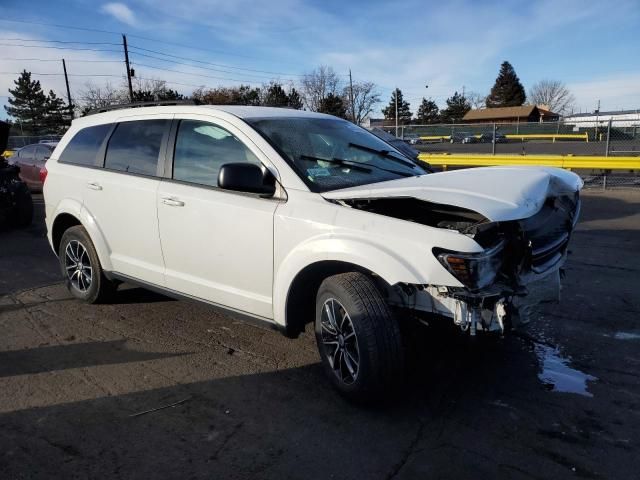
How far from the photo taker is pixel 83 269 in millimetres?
5242

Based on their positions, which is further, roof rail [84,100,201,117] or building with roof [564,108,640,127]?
building with roof [564,108,640,127]

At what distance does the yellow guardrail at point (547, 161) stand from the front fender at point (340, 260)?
11.5m

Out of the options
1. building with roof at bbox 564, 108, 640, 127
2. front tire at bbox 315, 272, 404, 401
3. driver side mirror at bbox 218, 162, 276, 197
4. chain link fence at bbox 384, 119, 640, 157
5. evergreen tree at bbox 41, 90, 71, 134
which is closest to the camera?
front tire at bbox 315, 272, 404, 401

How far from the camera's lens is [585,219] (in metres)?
9.73

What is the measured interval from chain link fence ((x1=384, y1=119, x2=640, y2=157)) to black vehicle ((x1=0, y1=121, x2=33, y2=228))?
52.8 feet

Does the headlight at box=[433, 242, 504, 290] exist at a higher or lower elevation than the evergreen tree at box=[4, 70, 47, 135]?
lower

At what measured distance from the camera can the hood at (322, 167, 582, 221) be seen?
9.55 feet

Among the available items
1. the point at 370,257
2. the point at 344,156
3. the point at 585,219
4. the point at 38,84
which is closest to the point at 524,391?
the point at 370,257

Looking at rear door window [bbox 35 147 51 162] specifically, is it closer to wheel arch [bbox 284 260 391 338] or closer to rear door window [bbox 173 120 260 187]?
rear door window [bbox 173 120 260 187]

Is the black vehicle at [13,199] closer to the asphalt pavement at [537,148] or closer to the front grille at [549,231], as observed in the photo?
the front grille at [549,231]

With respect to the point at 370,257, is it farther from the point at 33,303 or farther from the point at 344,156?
the point at 33,303

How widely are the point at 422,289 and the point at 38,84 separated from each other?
79.2 m

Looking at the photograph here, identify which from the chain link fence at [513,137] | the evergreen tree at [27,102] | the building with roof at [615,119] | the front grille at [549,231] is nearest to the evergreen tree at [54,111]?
the evergreen tree at [27,102]

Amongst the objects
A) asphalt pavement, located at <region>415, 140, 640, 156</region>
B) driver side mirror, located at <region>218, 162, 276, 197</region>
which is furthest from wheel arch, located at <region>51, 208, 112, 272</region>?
asphalt pavement, located at <region>415, 140, 640, 156</region>
